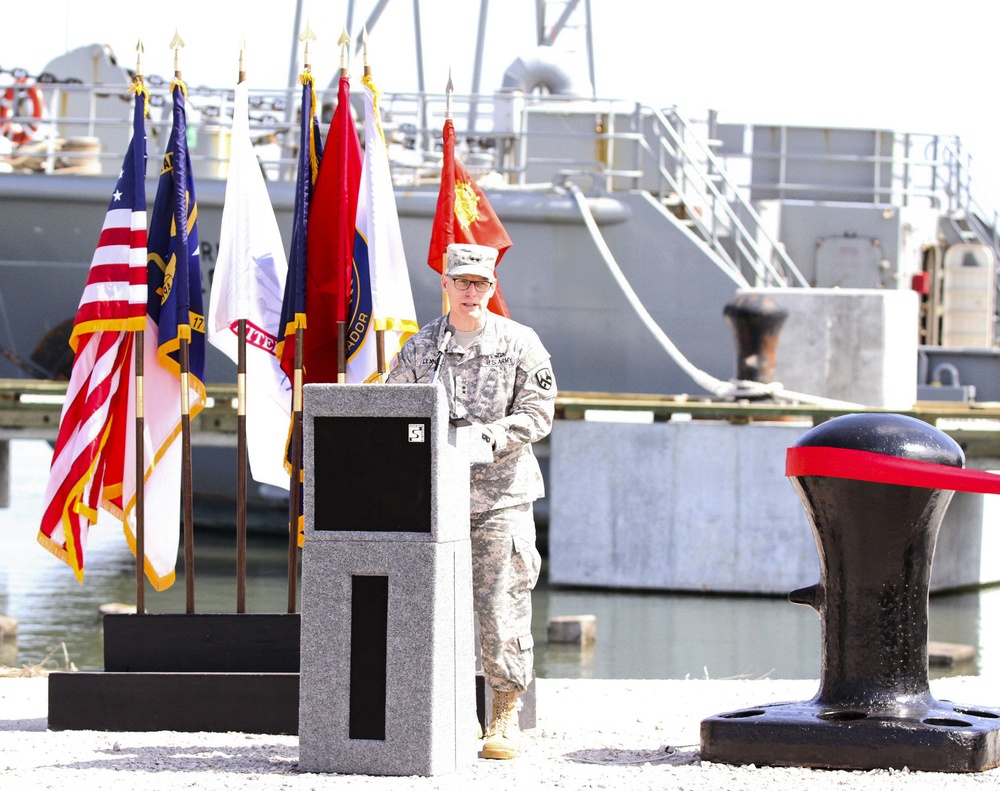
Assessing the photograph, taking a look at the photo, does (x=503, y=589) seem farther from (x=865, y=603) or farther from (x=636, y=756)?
(x=865, y=603)

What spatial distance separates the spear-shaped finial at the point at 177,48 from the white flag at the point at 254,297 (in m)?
0.24

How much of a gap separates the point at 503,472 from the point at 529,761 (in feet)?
2.71

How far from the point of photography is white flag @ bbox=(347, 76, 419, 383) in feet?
20.0

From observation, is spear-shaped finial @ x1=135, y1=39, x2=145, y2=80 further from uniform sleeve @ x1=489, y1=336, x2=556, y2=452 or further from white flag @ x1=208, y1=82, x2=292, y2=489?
uniform sleeve @ x1=489, y1=336, x2=556, y2=452

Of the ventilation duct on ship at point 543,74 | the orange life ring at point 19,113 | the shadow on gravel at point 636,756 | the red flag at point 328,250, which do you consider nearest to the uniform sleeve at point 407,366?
the red flag at point 328,250

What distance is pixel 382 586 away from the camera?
453 cm

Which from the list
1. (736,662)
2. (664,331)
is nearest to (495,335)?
(736,662)

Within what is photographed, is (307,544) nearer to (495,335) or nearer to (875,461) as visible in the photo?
(495,335)

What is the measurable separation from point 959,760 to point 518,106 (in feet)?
46.7

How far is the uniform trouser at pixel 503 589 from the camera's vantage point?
16.1ft

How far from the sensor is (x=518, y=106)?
710 inches

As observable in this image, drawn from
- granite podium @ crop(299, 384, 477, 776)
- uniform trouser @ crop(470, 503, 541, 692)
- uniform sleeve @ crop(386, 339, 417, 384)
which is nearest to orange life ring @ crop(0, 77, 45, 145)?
uniform sleeve @ crop(386, 339, 417, 384)

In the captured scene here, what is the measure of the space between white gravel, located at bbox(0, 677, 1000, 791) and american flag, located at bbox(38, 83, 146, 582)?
2.44 feet

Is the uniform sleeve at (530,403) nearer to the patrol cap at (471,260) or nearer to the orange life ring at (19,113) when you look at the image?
the patrol cap at (471,260)
